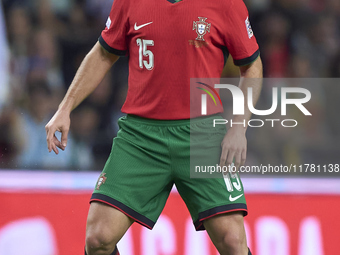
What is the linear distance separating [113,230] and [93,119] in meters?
2.38

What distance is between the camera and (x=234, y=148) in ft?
7.53

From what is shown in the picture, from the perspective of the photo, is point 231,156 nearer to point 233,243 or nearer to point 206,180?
point 206,180

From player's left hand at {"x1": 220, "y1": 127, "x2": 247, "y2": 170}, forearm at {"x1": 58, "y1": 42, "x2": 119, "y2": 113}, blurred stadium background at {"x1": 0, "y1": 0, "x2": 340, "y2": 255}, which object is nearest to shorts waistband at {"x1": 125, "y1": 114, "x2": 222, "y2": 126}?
player's left hand at {"x1": 220, "y1": 127, "x2": 247, "y2": 170}

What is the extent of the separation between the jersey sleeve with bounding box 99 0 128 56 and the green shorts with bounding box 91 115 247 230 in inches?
14.9

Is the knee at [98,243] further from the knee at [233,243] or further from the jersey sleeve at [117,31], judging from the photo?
the jersey sleeve at [117,31]

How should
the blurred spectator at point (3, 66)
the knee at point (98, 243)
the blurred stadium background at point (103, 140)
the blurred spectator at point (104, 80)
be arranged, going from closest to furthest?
the knee at point (98, 243) → the blurred stadium background at point (103, 140) → the blurred spectator at point (104, 80) → the blurred spectator at point (3, 66)

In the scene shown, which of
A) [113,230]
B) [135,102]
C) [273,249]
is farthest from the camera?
[273,249]

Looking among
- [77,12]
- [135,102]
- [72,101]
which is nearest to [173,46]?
[135,102]

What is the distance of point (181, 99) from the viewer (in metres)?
2.34

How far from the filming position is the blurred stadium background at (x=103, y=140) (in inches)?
136

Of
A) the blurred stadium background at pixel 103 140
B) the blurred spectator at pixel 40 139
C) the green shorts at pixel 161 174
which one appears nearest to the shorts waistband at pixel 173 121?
the green shorts at pixel 161 174

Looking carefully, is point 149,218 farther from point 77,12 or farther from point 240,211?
point 77,12

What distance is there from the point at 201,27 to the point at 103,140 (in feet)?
7.39

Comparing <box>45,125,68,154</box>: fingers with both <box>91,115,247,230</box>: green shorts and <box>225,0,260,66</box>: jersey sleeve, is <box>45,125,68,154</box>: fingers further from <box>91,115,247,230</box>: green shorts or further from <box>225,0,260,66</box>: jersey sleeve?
<box>225,0,260,66</box>: jersey sleeve
